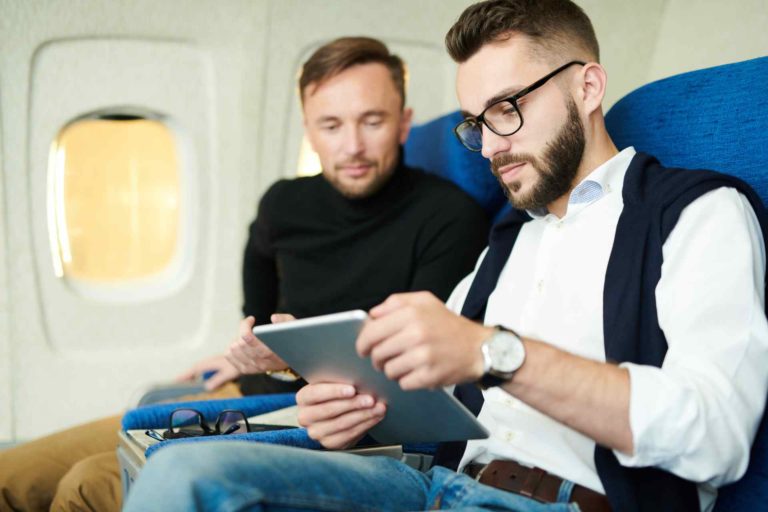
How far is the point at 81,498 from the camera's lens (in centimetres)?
189

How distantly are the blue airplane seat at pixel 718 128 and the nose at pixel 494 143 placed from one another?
35 cm

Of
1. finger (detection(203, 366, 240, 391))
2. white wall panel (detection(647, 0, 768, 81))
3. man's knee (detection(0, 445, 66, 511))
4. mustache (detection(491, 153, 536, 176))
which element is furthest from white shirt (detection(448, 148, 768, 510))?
man's knee (detection(0, 445, 66, 511))

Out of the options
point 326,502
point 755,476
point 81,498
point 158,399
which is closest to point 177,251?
point 158,399

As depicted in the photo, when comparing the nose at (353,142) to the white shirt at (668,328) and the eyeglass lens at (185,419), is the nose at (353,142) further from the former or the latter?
the eyeglass lens at (185,419)

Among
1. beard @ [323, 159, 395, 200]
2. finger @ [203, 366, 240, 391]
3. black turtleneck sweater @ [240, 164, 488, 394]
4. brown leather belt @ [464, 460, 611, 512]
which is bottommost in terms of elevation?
finger @ [203, 366, 240, 391]

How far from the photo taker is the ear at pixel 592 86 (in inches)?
61.0

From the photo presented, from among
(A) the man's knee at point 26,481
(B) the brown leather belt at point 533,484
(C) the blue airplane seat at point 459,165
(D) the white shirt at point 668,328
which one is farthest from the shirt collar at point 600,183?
(A) the man's knee at point 26,481

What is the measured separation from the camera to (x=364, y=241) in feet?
7.85

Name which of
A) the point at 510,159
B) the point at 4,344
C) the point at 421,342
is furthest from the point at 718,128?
the point at 4,344

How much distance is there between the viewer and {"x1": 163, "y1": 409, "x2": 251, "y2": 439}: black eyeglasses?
1.59 m

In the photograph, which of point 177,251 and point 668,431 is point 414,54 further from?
point 668,431

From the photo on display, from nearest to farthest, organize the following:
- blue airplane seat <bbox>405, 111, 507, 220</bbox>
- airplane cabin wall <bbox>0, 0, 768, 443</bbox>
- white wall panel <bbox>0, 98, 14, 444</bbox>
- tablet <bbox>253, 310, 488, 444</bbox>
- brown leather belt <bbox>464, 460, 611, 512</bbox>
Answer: tablet <bbox>253, 310, 488, 444</bbox>, brown leather belt <bbox>464, 460, 611, 512</bbox>, blue airplane seat <bbox>405, 111, 507, 220</bbox>, airplane cabin wall <bbox>0, 0, 768, 443</bbox>, white wall panel <bbox>0, 98, 14, 444</bbox>

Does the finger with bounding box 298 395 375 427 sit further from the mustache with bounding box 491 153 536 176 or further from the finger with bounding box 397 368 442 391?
the mustache with bounding box 491 153 536 176

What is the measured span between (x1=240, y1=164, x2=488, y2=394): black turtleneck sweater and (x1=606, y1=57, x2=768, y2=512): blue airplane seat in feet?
2.01
